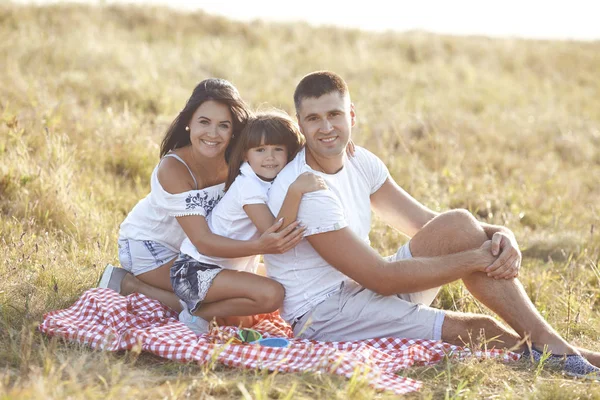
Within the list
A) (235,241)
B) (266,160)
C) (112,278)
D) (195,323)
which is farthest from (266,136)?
(112,278)

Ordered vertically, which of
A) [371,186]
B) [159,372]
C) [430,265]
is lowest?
[159,372]

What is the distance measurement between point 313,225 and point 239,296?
0.69 metres

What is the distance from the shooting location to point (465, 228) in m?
4.19

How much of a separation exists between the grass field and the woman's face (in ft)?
4.25

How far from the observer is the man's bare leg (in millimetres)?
4109

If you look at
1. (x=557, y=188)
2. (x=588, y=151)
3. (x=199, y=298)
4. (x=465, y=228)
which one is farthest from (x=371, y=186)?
(x=588, y=151)

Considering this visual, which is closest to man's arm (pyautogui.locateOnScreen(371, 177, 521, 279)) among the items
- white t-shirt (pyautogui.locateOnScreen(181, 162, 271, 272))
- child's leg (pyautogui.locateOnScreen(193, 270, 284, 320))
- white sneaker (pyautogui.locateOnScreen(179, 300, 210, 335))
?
white t-shirt (pyautogui.locateOnScreen(181, 162, 271, 272))

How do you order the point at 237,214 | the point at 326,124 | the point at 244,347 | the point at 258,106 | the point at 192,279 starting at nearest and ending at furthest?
1. the point at 244,347
2. the point at 326,124
3. the point at 237,214
4. the point at 192,279
5. the point at 258,106

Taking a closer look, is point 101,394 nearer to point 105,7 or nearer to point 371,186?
point 371,186

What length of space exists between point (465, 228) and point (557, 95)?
13.6 meters

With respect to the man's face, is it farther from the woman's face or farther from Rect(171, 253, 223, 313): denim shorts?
Rect(171, 253, 223, 313): denim shorts

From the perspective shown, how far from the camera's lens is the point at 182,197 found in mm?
4500

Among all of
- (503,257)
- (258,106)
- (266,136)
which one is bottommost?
(503,257)

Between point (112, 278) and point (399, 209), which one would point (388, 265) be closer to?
point (399, 209)
